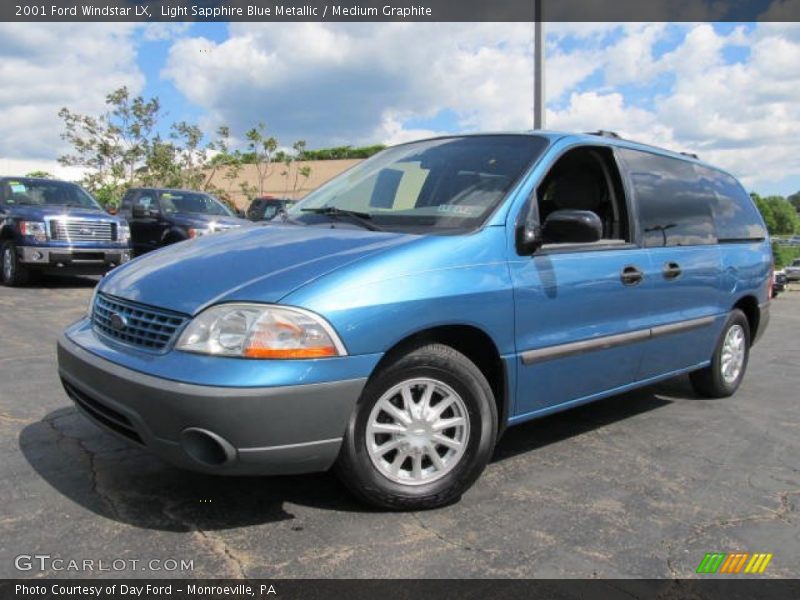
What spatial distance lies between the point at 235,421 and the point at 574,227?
1.89 metres

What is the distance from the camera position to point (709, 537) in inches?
118

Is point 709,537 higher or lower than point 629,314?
lower

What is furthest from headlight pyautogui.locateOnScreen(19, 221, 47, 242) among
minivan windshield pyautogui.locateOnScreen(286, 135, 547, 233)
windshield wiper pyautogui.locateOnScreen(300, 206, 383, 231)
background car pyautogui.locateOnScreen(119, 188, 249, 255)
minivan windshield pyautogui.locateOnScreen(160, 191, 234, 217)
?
windshield wiper pyautogui.locateOnScreen(300, 206, 383, 231)

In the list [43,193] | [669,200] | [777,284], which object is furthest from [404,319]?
[777,284]

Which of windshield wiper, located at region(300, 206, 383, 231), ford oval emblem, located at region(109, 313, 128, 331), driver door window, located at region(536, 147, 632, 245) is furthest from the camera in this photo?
driver door window, located at region(536, 147, 632, 245)

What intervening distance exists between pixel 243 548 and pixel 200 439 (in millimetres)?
466

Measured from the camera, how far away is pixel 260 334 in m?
2.64

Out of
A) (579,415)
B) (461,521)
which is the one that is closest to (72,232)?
(579,415)

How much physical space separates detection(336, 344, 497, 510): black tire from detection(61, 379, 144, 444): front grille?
0.86 meters

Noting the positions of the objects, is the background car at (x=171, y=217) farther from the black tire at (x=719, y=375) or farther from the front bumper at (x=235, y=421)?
the front bumper at (x=235, y=421)

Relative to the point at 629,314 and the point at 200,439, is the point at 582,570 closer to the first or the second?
the point at 200,439

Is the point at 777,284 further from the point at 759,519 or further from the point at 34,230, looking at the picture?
the point at 34,230

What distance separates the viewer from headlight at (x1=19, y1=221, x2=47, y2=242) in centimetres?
1045
